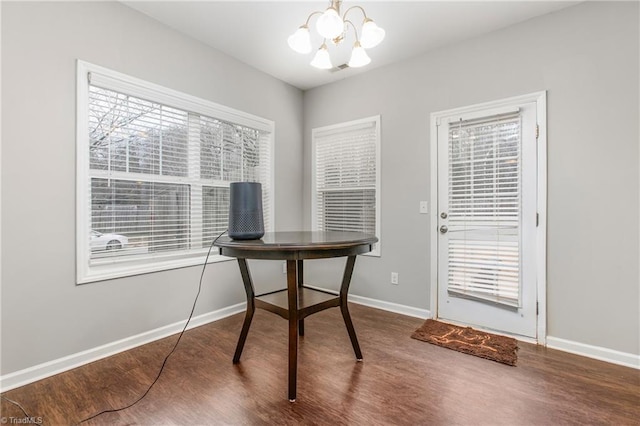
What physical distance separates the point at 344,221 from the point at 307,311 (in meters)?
1.89

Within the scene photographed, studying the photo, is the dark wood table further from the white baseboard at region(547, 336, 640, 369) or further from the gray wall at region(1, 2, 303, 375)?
the white baseboard at region(547, 336, 640, 369)

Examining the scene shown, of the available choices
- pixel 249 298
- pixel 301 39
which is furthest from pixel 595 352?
pixel 301 39

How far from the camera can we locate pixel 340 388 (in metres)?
1.78

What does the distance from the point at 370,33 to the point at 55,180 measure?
216 cm

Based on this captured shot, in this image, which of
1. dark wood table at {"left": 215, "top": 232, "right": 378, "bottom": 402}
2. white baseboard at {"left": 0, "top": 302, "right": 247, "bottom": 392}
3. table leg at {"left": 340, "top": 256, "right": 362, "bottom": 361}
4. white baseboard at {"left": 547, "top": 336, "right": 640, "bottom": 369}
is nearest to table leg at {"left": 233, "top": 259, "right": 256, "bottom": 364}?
dark wood table at {"left": 215, "top": 232, "right": 378, "bottom": 402}

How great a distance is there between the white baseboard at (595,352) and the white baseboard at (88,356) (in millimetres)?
2839

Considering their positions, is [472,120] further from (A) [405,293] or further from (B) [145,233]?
(B) [145,233]

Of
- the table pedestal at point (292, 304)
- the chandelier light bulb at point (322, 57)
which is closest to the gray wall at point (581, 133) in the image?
the table pedestal at point (292, 304)

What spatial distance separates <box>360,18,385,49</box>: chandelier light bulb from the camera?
175cm

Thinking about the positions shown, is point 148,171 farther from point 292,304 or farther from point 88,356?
point 292,304

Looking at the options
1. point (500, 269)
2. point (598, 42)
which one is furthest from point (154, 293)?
point (598, 42)

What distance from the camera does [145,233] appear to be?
2496mm

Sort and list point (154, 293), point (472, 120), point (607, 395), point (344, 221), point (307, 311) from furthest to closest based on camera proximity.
A: 1. point (344, 221)
2. point (472, 120)
3. point (154, 293)
4. point (307, 311)
5. point (607, 395)

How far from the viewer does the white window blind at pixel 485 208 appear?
98.5 inches
